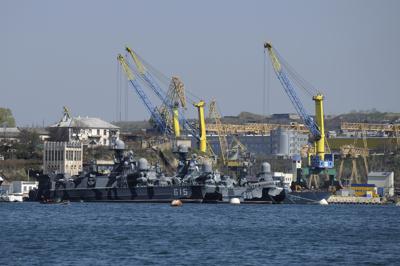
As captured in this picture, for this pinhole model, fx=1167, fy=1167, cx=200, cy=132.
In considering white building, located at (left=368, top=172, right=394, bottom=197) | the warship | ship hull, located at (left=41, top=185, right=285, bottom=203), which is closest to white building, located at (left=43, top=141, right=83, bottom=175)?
the warship

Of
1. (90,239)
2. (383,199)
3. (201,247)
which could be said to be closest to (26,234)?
(90,239)

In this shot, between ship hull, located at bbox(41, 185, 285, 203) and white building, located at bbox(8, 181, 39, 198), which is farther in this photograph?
white building, located at bbox(8, 181, 39, 198)

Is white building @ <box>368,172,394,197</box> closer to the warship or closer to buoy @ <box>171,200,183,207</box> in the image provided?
the warship

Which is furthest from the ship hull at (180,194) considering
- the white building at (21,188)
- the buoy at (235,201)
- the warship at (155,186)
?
the white building at (21,188)

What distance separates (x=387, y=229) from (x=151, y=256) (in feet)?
97.6

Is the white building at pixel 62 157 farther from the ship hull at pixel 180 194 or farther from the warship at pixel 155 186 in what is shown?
the ship hull at pixel 180 194

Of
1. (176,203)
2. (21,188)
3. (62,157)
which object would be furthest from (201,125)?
(176,203)

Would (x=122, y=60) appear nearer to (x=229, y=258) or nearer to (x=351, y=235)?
(x=351, y=235)

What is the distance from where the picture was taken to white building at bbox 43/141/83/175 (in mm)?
183750

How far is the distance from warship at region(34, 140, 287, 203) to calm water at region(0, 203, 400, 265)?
25.4 m

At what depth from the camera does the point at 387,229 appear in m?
86.4

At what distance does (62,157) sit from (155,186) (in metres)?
51.6

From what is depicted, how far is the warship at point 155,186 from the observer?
13425cm

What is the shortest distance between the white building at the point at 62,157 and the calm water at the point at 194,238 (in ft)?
245
